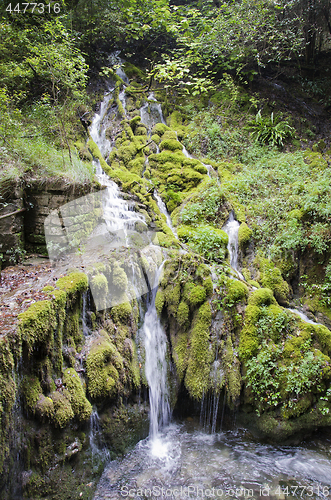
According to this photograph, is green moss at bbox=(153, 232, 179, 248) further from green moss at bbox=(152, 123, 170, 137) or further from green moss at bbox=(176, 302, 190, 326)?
green moss at bbox=(152, 123, 170, 137)

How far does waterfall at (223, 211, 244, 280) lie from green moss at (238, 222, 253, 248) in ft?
0.41

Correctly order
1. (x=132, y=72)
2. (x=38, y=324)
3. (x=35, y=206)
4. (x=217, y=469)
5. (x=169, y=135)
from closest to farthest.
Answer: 1. (x=38, y=324)
2. (x=217, y=469)
3. (x=35, y=206)
4. (x=169, y=135)
5. (x=132, y=72)

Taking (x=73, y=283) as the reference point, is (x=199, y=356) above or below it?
below

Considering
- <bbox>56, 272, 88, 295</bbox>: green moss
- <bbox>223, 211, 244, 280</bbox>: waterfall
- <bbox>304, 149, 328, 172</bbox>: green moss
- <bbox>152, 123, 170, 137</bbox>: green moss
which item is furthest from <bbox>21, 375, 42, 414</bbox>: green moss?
<bbox>152, 123, 170, 137</bbox>: green moss

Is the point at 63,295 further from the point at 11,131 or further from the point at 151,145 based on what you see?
the point at 151,145

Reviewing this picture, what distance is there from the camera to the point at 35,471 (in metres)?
3.54

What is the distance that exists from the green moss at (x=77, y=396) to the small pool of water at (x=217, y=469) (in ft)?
3.60

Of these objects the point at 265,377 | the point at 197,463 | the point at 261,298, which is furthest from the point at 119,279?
the point at 197,463

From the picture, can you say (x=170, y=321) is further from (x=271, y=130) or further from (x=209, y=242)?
(x=271, y=130)

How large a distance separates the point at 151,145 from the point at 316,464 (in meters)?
10.1

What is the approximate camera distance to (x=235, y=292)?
579 cm

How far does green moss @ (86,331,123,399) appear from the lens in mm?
4500

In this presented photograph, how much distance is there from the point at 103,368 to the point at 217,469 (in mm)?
2481

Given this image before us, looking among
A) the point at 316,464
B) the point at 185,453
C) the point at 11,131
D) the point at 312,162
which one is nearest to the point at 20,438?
the point at 185,453
